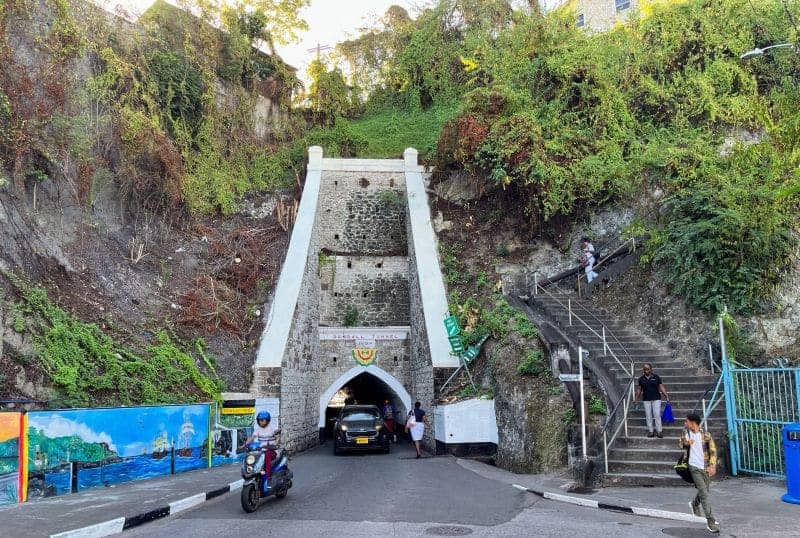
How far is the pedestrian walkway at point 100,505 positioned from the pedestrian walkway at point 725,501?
494 centimetres

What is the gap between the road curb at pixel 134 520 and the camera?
5520 millimetres

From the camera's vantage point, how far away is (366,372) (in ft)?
60.3

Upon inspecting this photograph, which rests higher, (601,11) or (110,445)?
(601,11)

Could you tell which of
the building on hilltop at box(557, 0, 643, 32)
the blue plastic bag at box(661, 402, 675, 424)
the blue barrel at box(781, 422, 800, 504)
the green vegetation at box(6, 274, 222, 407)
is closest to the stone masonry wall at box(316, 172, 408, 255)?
the green vegetation at box(6, 274, 222, 407)

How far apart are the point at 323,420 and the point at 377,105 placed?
16.8 m

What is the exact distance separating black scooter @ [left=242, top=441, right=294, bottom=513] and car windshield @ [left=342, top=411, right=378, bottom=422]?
7.14 metres

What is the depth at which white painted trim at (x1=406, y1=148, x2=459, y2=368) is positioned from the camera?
14.8 m

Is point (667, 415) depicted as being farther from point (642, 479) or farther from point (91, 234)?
point (91, 234)

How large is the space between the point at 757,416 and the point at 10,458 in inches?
392

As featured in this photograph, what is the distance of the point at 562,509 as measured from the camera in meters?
6.86

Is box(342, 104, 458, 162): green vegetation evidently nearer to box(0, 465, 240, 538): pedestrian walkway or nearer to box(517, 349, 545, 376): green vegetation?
box(517, 349, 545, 376): green vegetation

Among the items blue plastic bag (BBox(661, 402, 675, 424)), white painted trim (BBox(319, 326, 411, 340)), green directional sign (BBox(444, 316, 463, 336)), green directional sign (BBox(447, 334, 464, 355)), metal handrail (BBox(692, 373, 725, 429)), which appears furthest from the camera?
white painted trim (BBox(319, 326, 411, 340))

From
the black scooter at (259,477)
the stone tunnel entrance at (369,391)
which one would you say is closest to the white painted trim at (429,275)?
the stone tunnel entrance at (369,391)

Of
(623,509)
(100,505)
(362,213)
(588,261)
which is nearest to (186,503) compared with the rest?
(100,505)
